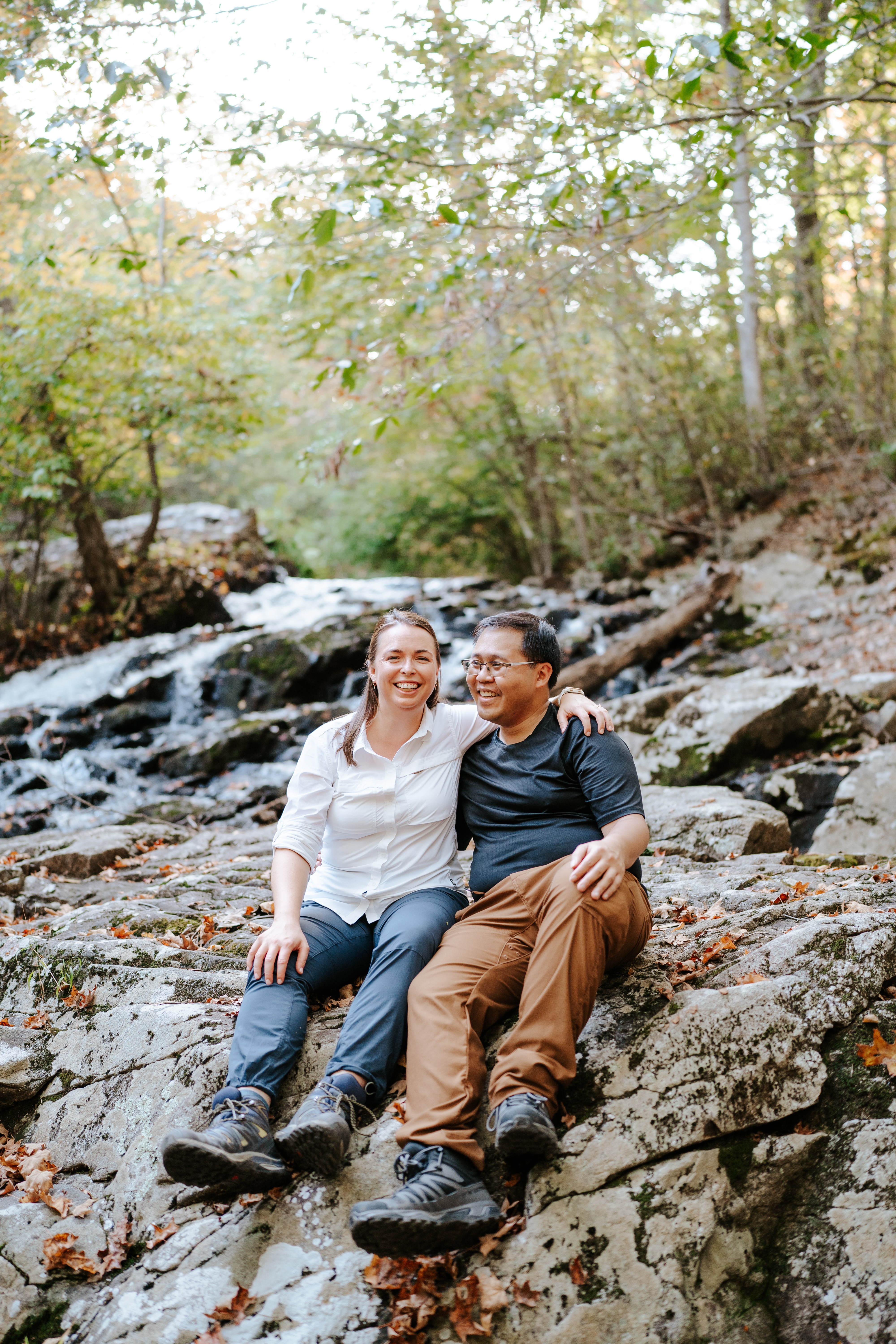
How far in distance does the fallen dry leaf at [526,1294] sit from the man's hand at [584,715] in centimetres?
158

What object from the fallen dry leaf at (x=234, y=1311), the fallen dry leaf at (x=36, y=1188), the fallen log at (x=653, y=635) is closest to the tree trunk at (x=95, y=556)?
the fallen log at (x=653, y=635)

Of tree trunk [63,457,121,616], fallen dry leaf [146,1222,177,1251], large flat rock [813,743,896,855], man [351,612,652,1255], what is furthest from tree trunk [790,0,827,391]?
fallen dry leaf [146,1222,177,1251]

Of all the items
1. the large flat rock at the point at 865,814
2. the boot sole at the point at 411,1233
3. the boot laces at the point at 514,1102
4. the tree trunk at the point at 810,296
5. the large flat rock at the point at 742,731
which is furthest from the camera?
the tree trunk at the point at 810,296

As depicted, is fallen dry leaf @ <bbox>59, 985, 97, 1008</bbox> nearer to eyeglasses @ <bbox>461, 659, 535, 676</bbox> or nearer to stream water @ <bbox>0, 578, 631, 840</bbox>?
eyeglasses @ <bbox>461, 659, 535, 676</bbox>

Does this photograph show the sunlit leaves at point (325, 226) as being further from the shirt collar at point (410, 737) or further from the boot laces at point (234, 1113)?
the boot laces at point (234, 1113)

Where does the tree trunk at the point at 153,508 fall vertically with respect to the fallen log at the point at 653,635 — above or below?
above

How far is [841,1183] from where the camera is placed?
7.98ft

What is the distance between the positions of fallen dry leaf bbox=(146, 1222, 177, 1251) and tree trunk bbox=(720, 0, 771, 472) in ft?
39.7

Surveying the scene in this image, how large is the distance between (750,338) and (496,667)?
40.8 feet

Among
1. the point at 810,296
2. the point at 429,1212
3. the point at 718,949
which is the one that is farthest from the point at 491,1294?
the point at 810,296

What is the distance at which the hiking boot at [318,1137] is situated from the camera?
8.05 ft

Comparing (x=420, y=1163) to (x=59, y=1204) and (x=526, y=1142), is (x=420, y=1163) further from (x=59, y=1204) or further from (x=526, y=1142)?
(x=59, y=1204)

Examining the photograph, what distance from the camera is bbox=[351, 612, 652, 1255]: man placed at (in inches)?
92.0

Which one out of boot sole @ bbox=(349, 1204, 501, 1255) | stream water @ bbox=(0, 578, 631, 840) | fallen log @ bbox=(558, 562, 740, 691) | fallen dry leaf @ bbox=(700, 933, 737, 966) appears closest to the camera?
boot sole @ bbox=(349, 1204, 501, 1255)
